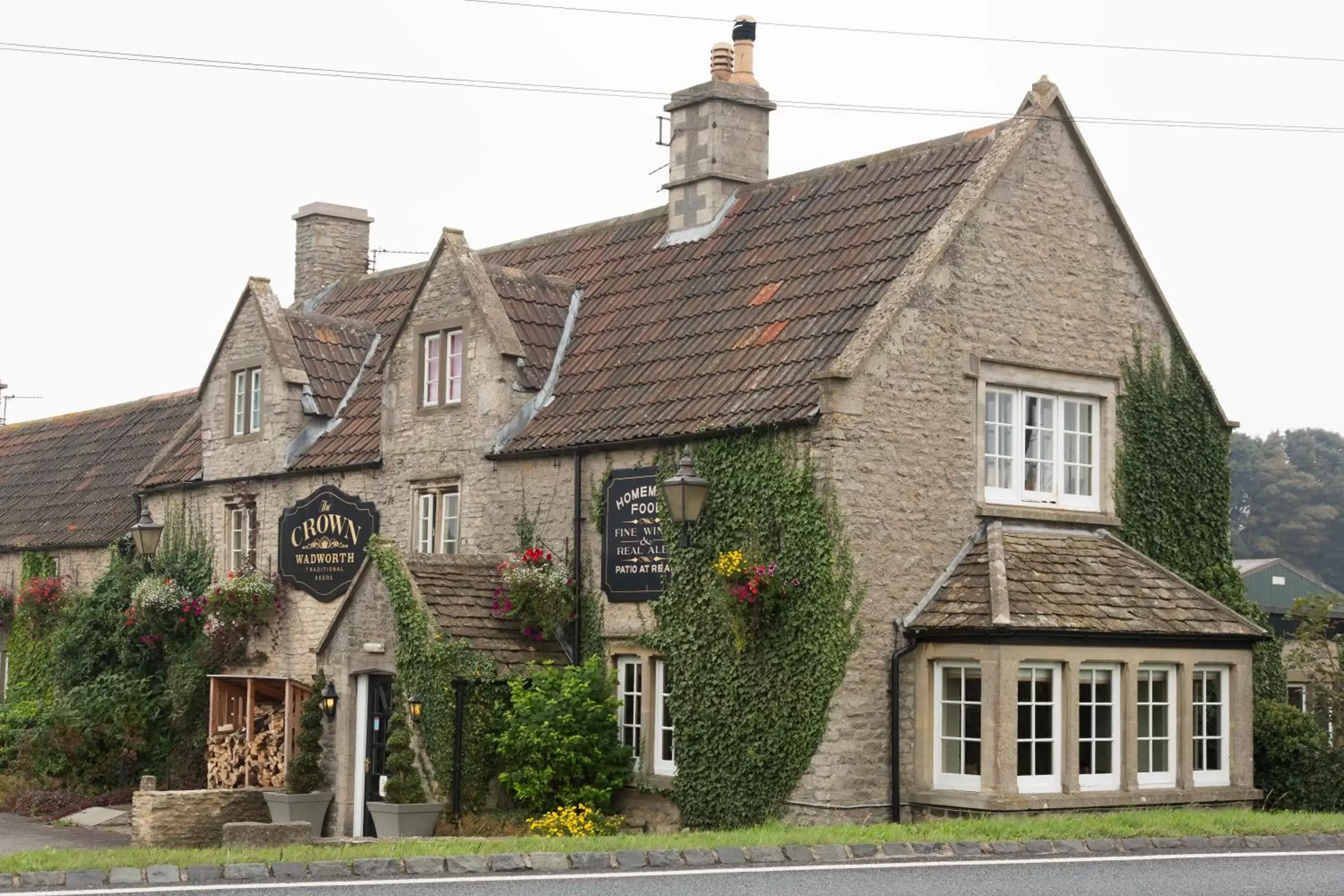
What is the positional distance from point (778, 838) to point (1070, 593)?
20.3ft

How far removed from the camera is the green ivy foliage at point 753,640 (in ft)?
67.3

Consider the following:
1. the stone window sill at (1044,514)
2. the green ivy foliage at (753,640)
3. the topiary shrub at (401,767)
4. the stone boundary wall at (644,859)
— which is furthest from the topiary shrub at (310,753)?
the stone boundary wall at (644,859)

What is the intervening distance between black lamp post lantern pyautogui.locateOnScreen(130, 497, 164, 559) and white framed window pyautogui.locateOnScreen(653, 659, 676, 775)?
11.4 meters

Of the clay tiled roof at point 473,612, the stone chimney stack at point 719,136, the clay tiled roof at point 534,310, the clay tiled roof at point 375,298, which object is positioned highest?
the stone chimney stack at point 719,136

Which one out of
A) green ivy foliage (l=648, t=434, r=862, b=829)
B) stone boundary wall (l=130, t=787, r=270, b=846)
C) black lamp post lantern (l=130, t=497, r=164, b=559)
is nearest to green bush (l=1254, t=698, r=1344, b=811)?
green ivy foliage (l=648, t=434, r=862, b=829)

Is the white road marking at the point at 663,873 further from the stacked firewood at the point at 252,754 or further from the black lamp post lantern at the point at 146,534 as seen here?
the black lamp post lantern at the point at 146,534

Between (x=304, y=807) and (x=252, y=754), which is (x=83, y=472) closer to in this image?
(x=252, y=754)

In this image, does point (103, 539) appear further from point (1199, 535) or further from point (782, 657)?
point (1199, 535)

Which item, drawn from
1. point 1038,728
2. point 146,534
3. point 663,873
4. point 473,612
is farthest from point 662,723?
point 146,534

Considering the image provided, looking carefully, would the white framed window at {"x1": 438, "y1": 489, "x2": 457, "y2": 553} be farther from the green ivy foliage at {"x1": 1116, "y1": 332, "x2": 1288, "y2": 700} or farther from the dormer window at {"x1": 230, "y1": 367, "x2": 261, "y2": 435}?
the green ivy foliage at {"x1": 1116, "y1": 332, "x2": 1288, "y2": 700}

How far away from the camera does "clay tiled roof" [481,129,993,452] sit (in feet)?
71.8

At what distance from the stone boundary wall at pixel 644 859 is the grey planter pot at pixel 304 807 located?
9977 millimetres

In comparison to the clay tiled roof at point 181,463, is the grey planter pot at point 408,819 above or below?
below

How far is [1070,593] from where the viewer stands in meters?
21.1
